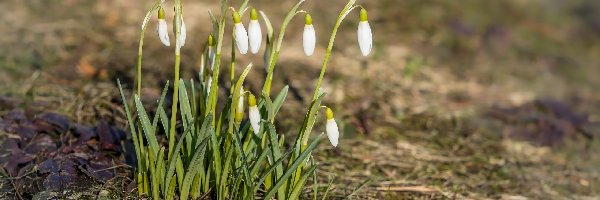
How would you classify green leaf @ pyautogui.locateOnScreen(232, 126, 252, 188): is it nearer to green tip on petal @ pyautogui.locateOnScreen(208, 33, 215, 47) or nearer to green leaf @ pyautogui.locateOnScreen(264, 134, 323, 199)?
green leaf @ pyautogui.locateOnScreen(264, 134, 323, 199)

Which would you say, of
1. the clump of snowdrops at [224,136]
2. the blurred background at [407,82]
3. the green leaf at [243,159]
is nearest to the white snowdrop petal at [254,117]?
the clump of snowdrops at [224,136]

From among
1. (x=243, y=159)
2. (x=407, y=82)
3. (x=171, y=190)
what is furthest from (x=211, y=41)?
(x=407, y=82)

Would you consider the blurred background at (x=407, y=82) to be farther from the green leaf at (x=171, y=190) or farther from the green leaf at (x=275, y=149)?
the green leaf at (x=171, y=190)

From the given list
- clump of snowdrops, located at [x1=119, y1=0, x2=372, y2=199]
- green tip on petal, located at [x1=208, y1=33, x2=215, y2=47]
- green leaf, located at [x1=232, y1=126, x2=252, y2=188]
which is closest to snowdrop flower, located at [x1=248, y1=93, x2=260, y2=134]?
clump of snowdrops, located at [x1=119, y1=0, x2=372, y2=199]

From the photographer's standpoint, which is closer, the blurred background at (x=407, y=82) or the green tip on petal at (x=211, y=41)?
the green tip on petal at (x=211, y=41)

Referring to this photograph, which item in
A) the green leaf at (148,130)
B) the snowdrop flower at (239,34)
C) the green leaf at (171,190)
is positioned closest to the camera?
the snowdrop flower at (239,34)

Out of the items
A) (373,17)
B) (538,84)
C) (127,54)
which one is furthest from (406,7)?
(127,54)

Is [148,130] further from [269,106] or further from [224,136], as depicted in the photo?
[269,106]
